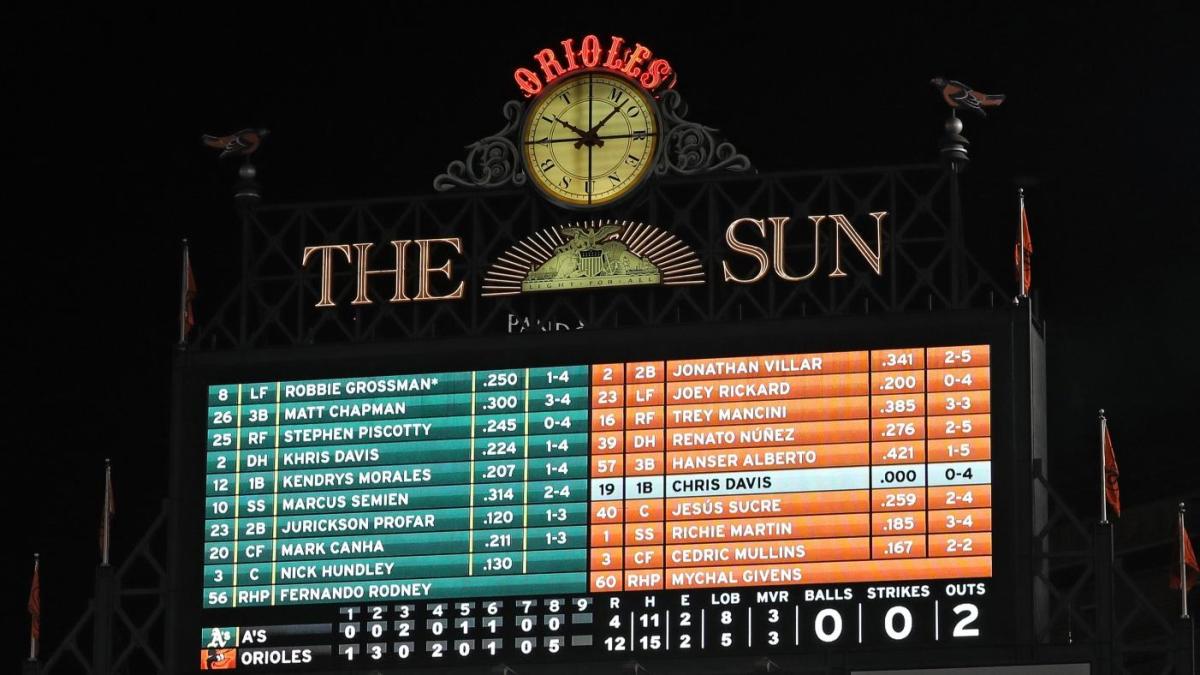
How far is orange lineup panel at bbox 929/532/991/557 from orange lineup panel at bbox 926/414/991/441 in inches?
41.3

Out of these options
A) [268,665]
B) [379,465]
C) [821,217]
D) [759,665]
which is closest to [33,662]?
[268,665]

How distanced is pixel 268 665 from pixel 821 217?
7.83 metres

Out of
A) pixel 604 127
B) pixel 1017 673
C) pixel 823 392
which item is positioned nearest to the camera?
pixel 1017 673

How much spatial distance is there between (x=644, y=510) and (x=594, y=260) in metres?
3.03

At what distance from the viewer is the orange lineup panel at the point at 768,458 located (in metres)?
25.9

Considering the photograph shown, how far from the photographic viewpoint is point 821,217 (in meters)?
27.4

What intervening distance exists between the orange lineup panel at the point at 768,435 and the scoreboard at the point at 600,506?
2 cm

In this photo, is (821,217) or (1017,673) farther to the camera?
(821,217)

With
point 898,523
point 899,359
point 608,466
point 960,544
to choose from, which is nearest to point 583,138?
point 608,466

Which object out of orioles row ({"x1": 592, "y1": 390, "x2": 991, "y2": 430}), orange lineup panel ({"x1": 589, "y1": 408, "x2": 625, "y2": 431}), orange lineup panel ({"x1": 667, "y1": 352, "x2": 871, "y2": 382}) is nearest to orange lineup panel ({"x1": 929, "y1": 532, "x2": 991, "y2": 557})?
orioles row ({"x1": 592, "y1": 390, "x2": 991, "y2": 430})

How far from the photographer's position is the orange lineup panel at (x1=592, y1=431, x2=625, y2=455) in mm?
26531

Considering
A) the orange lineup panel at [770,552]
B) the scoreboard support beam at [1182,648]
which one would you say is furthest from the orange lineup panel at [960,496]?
the scoreboard support beam at [1182,648]

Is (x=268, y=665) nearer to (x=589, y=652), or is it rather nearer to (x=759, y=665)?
(x=589, y=652)

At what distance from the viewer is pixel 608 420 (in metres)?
26.6
